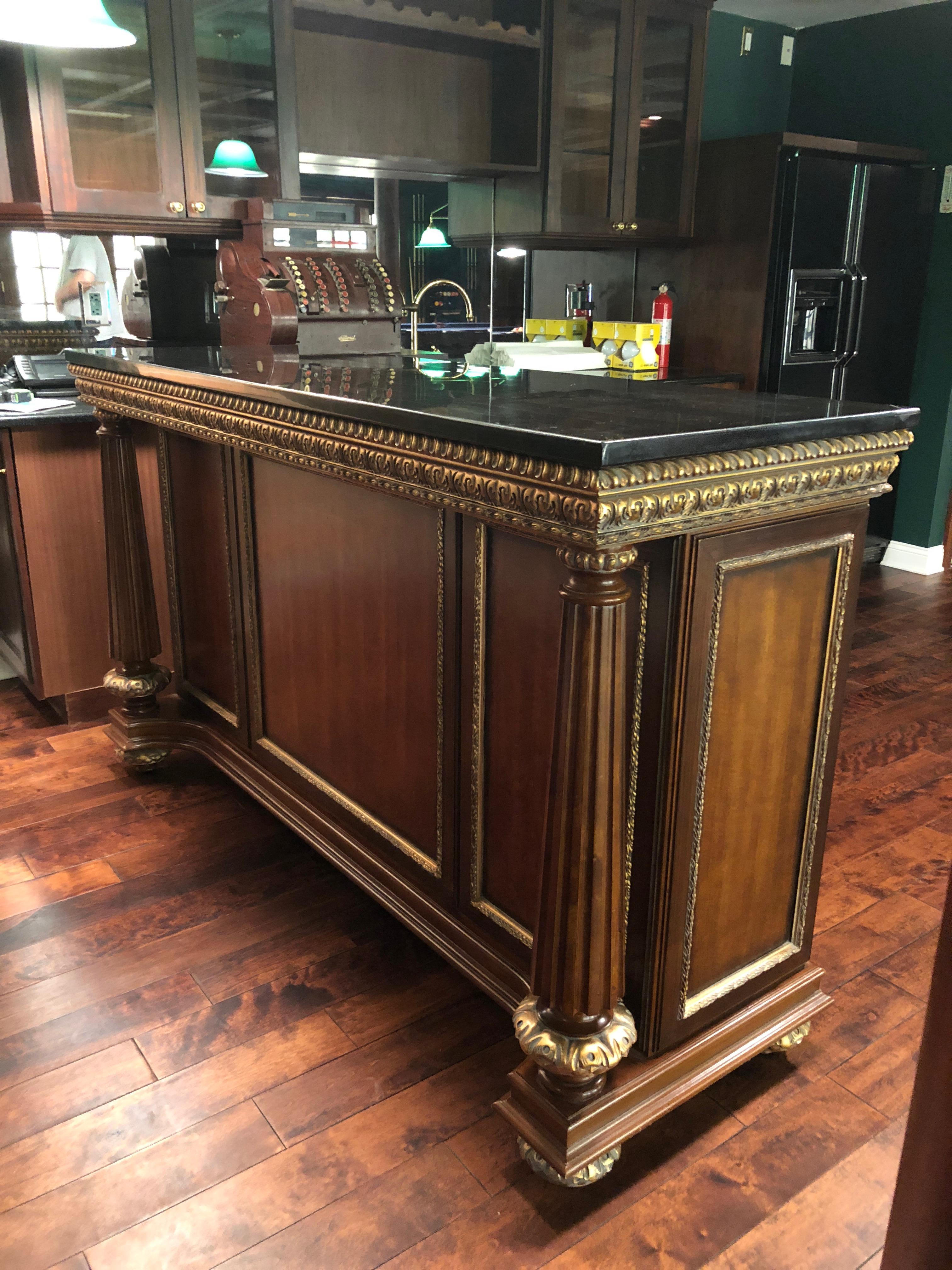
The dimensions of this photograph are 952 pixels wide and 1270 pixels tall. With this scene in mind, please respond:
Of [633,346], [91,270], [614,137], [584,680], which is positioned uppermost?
[614,137]

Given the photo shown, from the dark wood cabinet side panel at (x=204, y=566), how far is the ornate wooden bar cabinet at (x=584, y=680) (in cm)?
30

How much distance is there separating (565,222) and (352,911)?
3159mm

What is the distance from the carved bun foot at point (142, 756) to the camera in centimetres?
255

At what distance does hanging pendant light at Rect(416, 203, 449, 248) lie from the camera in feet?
13.2

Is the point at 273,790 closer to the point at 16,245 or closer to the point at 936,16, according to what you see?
the point at 16,245

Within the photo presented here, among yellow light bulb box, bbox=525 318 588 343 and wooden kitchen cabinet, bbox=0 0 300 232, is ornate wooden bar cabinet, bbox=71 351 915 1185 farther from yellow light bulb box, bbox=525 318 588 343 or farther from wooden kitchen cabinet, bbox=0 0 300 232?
yellow light bulb box, bbox=525 318 588 343

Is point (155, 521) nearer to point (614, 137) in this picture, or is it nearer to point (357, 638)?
point (357, 638)

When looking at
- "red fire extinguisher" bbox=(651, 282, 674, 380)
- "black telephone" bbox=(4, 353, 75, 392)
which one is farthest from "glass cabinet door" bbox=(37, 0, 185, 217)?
"red fire extinguisher" bbox=(651, 282, 674, 380)

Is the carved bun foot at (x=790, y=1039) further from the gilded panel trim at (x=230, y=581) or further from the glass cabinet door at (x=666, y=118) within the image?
the glass cabinet door at (x=666, y=118)

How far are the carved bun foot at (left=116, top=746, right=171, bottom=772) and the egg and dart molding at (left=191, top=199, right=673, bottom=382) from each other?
103cm

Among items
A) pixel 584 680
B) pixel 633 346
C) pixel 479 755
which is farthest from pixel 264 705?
pixel 633 346

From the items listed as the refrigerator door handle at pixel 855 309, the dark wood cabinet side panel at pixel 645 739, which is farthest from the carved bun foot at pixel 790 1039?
the refrigerator door handle at pixel 855 309

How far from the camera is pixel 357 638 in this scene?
1.83 meters

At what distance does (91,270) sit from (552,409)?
2663mm
